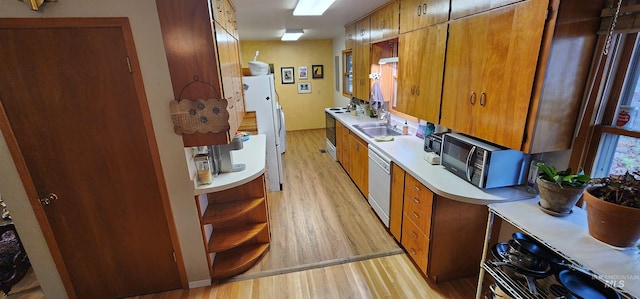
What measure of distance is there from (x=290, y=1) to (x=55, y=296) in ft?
11.0

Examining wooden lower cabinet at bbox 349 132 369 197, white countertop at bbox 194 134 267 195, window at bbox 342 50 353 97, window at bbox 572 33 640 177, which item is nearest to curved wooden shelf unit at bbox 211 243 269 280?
white countertop at bbox 194 134 267 195

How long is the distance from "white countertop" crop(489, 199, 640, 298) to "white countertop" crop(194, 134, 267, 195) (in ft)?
5.73

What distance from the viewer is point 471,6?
181 cm

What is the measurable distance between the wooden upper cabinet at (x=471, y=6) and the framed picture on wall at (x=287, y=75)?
5.44 m

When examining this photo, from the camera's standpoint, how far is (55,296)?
1.99m

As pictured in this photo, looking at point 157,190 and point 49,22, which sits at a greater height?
point 49,22

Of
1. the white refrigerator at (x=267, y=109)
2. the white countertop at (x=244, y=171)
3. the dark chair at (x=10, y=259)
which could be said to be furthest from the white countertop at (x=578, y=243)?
the dark chair at (x=10, y=259)

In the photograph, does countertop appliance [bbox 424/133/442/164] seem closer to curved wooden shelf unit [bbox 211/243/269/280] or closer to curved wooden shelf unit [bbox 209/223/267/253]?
curved wooden shelf unit [bbox 209/223/267/253]

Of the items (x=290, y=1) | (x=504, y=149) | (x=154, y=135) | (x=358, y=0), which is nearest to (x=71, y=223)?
(x=154, y=135)

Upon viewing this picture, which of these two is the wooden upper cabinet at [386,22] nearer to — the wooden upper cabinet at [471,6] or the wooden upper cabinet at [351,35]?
the wooden upper cabinet at [351,35]

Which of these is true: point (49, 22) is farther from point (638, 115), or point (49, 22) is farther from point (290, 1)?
point (638, 115)

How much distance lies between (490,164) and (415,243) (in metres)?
0.92

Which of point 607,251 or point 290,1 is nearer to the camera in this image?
point 607,251

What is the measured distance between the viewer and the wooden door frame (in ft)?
5.01
